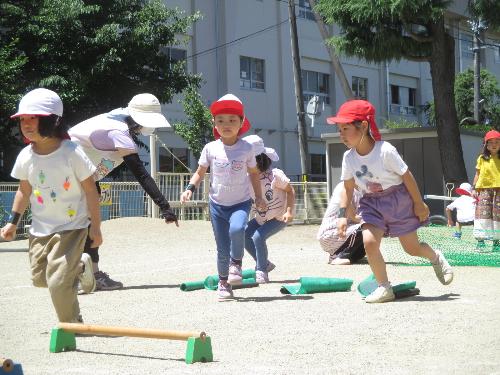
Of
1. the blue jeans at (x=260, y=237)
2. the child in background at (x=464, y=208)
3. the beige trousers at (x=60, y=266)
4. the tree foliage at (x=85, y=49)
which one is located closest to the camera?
the beige trousers at (x=60, y=266)

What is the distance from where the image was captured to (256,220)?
355 inches

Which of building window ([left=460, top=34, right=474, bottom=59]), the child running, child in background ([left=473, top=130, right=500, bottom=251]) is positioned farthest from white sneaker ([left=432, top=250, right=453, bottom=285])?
building window ([left=460, top=34, right=474, bottom=59])

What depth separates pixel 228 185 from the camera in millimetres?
7430

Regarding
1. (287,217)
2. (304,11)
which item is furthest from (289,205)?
(304,11)

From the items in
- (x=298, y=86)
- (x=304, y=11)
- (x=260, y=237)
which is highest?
(x=304, y=11)

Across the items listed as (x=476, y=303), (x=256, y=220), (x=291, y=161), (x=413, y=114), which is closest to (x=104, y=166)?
(x=256, y=220)

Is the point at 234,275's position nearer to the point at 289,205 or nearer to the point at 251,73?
the point at 289,205

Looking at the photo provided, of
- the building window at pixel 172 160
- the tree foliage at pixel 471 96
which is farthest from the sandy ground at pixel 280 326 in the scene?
the tree foliage at pixel 471 96

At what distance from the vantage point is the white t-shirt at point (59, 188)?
5.44m

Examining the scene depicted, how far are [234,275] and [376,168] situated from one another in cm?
163

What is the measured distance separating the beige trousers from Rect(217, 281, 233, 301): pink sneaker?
1962mm

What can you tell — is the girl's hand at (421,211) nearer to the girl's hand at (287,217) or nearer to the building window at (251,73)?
the girl's hand at (287,217)

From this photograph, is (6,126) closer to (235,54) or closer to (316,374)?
(235,54)

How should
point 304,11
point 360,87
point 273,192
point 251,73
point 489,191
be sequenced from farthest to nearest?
point 360,87 → point 304,11 → point 251,73 → point 489,191 → point 273,192
